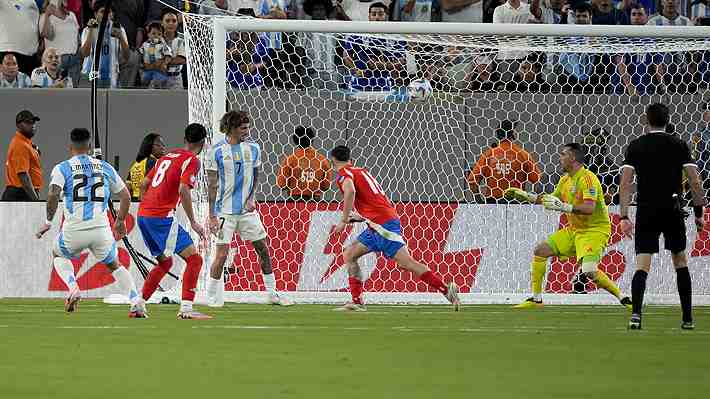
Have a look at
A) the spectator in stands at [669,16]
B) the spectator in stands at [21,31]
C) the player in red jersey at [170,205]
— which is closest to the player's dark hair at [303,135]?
the player in red jersey at [170,205]

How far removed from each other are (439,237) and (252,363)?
10.2 m

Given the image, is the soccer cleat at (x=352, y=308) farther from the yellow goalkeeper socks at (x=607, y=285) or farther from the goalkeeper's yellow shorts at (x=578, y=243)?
the yellow goalkeeper socks at (x=607, y=285)

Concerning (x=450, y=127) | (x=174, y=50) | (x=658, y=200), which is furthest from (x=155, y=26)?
(x=658, y=200)

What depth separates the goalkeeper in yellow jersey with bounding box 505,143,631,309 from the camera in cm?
1683

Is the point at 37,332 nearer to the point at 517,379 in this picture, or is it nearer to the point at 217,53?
the point at 517,379

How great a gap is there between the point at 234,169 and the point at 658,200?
5465 mm

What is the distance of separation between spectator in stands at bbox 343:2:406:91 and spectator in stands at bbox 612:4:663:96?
292 cm

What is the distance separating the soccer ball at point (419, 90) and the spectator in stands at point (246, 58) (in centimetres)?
200

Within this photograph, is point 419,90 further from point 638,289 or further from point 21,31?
point 638,289

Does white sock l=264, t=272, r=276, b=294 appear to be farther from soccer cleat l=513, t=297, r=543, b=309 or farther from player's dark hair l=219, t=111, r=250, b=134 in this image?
soccer cleat l=513, t=297, r=543, b=309

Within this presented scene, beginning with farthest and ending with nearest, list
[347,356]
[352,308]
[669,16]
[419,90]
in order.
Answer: [669,16]
[419,90]
[352,308]
[347,356]

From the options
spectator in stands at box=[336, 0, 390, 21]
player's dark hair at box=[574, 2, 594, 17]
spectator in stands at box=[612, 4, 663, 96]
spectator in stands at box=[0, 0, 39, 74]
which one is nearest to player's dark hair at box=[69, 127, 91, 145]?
spectator in stands at box=[0, 0, 39, 74]

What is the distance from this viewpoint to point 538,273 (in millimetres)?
17344

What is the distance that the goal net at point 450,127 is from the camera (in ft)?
60.8
